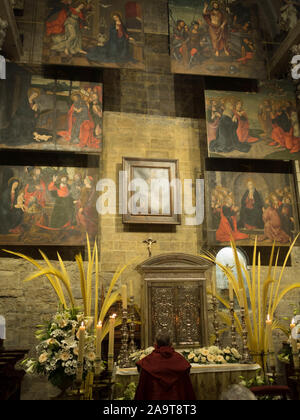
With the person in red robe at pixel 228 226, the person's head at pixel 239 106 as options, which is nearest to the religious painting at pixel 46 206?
the person in red robe at pixel 228 226

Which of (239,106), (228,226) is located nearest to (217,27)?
(239,106)

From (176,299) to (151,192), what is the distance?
2820mm

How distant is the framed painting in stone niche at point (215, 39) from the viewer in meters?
9.42

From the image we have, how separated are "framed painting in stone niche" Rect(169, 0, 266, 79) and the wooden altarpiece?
4.89 metres

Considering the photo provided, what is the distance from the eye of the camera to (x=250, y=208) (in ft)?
29.9

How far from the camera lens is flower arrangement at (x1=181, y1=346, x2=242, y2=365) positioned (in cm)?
527

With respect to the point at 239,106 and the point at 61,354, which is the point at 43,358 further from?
the point at 239,106

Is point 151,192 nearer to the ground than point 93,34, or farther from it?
nearer to the ground

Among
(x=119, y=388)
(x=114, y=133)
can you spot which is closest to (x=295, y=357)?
(x=119, y=388)

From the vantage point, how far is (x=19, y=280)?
27.0 feet

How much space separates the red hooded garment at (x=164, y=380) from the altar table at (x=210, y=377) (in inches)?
48.4

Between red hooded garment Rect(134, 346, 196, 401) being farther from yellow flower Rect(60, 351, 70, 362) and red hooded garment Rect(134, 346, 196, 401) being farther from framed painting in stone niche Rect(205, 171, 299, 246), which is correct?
framed painting in stone niche Rect(205, 171, 299, 246)

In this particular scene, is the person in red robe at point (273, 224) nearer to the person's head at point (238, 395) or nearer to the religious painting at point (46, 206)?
the religious painting at point (46, 206)

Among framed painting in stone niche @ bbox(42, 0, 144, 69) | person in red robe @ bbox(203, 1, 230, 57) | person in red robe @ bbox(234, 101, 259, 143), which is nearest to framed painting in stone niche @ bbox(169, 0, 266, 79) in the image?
person in red robe @ bbox(203, 1, 230, 57)
